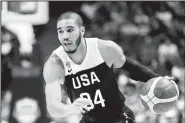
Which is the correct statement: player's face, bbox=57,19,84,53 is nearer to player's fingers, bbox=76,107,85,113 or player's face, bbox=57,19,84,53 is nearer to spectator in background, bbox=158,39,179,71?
player's fingers, bbox=76,107,85,113

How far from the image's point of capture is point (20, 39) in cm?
465

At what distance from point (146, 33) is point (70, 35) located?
1450 millimetres

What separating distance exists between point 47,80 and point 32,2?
1.13 m

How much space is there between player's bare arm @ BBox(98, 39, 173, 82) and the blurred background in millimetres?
759

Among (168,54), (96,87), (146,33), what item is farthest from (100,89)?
(168,54)

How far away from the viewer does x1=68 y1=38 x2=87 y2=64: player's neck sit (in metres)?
3.62

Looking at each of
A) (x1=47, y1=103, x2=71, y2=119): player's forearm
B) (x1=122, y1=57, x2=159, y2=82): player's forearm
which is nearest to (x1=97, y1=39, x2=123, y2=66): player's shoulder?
(x1=122, y1=57, x2=159, y2=82): player's forearm

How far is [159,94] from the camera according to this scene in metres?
3.43

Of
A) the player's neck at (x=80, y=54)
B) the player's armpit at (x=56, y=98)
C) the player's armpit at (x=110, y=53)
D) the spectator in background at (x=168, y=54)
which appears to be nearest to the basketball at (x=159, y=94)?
the player's armpit at (x=110, y=53)

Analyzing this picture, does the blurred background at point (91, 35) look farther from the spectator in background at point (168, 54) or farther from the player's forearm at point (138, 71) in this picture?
the player's forearm at point (138, 71)

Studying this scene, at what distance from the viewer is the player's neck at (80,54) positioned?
11.9 ft

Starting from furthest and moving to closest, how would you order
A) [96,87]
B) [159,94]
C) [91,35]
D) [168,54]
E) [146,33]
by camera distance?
[168,54] < [146,33] < [91,35] < [96,87] < [159,94]

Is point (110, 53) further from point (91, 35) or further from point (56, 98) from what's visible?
point (91, 35)

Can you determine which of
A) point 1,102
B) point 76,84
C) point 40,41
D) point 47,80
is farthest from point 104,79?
point 1,102
